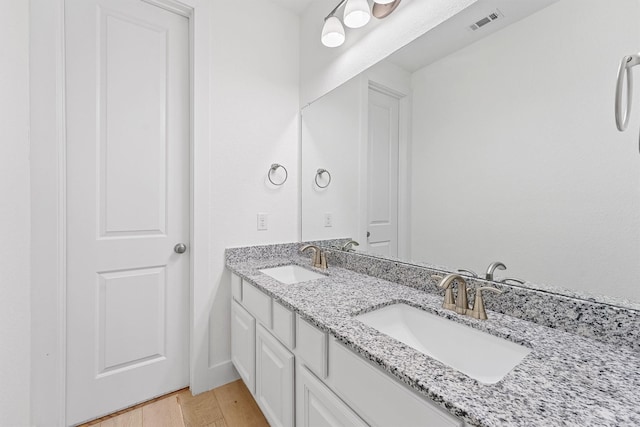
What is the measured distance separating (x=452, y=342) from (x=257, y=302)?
2.95 ft

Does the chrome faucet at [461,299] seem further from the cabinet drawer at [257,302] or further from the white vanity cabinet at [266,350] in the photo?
the cabinet drawer at [257,302]

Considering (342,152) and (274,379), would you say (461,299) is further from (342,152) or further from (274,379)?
(342,152)

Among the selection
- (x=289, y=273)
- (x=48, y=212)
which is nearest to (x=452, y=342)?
(x=289, y=273)

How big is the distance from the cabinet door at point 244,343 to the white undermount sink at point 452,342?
2.47ft

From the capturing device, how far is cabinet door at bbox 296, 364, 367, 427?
0.82 meters

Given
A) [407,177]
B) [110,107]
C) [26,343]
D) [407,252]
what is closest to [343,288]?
[407,252]

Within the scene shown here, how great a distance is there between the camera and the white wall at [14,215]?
1006 millimetres

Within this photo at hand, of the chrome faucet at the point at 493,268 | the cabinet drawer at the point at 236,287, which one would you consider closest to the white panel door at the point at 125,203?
the cabinet drawer at the point at 236,287

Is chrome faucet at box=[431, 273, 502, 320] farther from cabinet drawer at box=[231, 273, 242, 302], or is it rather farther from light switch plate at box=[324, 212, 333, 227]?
cabinet drawer at box=[231, 273, 242, 302]

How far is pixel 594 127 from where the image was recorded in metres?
0.79

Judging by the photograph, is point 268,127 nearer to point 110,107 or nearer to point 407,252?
point 110,107

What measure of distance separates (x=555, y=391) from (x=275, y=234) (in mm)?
1660

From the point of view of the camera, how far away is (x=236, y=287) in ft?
5.57

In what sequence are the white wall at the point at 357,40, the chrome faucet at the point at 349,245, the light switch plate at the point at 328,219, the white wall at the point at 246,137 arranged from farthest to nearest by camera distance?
the light switch plate at the point at 328,219 → the white wall at the point at 246,137 → the chrome faucet at the point at 349,245 → the white wall at the point at 357,40
